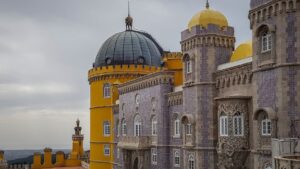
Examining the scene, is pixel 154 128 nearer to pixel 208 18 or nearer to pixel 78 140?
pixel 208 18

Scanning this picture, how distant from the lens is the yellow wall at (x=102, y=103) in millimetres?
46625

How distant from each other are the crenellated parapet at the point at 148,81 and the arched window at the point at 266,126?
13.2 meters

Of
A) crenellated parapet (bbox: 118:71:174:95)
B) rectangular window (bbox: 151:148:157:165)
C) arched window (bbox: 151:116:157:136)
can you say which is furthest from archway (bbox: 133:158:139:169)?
crenellated parapet (bbox: 118:71:174:95)

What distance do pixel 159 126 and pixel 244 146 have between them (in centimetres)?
1132

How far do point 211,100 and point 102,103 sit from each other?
21.1 metres

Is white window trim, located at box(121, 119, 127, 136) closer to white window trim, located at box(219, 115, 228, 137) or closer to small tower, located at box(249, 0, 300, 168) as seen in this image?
white window trim, located at box(219, 115, 228, 137)

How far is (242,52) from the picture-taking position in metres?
28.6

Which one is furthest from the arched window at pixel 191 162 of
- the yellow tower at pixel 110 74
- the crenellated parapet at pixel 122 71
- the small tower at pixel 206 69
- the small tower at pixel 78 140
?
the small tower at pixel 78 140

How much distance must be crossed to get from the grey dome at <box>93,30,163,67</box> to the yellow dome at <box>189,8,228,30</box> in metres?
18.3

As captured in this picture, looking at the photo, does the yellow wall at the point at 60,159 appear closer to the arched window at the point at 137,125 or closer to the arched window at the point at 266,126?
the arched window at the point at 137,125

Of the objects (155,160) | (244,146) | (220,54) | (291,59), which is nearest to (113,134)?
A: (155,160)

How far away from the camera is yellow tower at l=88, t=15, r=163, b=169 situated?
4669cm

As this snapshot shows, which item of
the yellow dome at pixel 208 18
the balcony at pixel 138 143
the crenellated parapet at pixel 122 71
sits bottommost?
the balcony at pixel 138 143

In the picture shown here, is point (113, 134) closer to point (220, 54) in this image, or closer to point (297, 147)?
point (220, 54)
